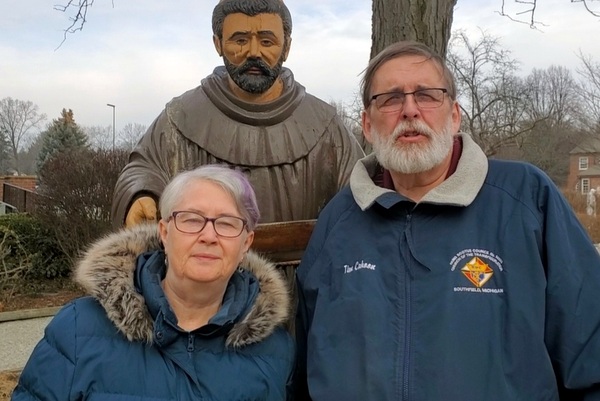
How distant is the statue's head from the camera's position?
2.53 meters

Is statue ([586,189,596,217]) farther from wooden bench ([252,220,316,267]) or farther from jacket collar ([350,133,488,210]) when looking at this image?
jacket collar ([350,133,488,210])

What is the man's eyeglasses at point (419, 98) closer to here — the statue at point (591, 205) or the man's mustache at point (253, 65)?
the man's mustache at point (253, 65)

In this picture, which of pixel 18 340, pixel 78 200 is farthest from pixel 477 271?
pixel 78 200

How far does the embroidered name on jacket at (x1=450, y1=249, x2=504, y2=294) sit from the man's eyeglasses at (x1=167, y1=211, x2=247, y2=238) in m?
0.68

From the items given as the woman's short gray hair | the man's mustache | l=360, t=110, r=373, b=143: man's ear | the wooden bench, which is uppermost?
the man's mustache

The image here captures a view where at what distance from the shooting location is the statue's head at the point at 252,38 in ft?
8.31

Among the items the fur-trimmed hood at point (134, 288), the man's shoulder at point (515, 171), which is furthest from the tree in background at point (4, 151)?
the man's shoulder at point (515, 171)

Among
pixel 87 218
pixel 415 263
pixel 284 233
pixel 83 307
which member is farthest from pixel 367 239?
pixel 87 218

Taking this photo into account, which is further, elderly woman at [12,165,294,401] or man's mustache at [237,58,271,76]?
man's mustache at [237,58,271,76]

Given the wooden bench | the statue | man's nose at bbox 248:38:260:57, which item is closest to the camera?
the wooden bench

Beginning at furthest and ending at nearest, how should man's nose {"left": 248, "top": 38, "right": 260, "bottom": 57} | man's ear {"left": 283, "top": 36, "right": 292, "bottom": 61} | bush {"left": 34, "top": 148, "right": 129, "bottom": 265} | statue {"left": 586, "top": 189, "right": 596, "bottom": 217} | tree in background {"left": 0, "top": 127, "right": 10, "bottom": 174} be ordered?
tree in background {"left": 0, "top": 127, "right": 10, "bottom": 174}, statue {"left": 586, "top": 189, "right": 596, "bottom": 217}, bush {"left": 34, "top": 148, "right": 129, "bottom": 265}, man's ear {"left": 283, "top": 36, "right": 292, "bottom": 61}, man's nose {"left": 248, "top": 38, "right": 260, "bottom": 57}

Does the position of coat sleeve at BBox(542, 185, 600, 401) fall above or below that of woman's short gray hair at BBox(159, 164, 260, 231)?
below

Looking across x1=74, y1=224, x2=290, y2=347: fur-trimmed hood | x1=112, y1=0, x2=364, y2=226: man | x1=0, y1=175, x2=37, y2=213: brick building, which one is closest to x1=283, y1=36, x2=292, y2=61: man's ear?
x1=112, y1=0, x2=364, y2=226: man

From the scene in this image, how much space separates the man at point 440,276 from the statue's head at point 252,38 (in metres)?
0.60
